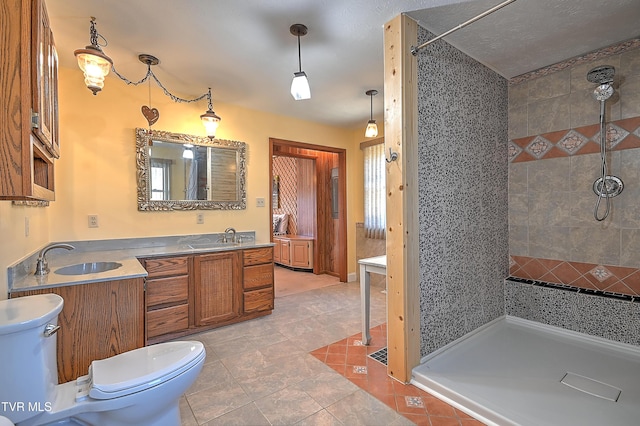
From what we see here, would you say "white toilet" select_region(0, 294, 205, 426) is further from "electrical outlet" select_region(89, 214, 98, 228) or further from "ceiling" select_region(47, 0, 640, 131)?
"ceiling" select_region(47, 0, 640, 131)

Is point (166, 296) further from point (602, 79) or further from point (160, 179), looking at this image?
point (602, 79)

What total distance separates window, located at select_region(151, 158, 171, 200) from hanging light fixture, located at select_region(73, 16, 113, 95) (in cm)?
114

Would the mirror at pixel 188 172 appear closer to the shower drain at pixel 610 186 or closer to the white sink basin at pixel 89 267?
the white sink basin at pixel 89 267

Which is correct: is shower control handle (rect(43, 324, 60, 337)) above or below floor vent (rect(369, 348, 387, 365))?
above

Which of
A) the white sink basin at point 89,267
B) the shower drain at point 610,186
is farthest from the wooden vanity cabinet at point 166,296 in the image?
the shower drain at point 610,186

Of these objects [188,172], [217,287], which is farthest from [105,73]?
[217,287]

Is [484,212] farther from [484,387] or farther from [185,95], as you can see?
[185,95]

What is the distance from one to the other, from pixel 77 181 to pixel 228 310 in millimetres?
1845

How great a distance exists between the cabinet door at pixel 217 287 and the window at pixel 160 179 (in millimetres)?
858

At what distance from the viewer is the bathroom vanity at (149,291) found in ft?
5.65

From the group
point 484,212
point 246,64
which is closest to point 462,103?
point 484,212

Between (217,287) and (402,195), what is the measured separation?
205 centimetres

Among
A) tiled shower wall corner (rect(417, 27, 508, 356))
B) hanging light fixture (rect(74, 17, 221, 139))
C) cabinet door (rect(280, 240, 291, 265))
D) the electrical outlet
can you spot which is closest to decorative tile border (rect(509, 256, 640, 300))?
tiled shower wall corner (rect(417, 27, 508, 356))

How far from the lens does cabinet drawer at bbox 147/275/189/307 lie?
2.56 metres
